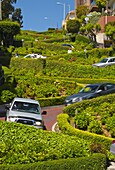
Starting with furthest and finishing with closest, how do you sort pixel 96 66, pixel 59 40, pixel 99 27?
pixel 59 40
pixel 99 27
pixel 96 66

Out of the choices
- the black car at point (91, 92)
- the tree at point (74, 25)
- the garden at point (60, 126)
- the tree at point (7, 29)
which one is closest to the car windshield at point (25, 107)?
the garden at point (60, 126)

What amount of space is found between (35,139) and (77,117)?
290 inches

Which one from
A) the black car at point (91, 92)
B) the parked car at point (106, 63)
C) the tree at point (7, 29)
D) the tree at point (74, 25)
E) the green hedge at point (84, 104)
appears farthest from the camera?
the tree at point (74, 25)

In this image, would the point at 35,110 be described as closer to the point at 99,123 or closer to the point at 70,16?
the point at 99,123

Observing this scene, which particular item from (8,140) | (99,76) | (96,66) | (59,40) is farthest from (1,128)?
(59,40)

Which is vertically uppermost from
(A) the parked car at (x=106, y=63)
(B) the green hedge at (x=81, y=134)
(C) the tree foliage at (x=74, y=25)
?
(C) the tree foliage at (x=74, y=25)

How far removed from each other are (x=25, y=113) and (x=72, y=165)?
25.2ft

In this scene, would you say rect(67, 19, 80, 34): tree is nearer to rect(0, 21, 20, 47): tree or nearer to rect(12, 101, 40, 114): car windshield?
rect(0, 21, 20, 47): tree

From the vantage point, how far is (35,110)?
1823 centimetres

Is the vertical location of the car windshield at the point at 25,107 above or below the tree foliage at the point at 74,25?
below

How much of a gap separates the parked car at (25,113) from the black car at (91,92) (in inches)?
219

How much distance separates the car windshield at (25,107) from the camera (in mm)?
18030

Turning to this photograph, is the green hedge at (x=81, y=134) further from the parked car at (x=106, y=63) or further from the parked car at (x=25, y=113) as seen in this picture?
the parked car at (x=106, y=63)

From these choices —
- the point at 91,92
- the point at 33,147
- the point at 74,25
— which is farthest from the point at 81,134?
the point at 74,25
